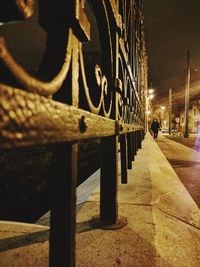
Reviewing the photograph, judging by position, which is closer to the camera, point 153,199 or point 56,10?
point 56,10

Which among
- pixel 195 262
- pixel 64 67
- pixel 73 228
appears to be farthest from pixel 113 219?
pixel 64 67

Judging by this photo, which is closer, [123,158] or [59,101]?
[59,101]

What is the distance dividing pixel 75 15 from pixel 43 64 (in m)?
0.19

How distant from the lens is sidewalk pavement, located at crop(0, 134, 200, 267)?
48.1 inches

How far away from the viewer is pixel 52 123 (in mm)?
569

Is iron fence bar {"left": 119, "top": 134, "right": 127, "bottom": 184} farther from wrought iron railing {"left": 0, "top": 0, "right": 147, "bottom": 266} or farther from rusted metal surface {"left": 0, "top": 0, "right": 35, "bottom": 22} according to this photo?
rusted metal surface {"left": 0, "top": 0, "right": 35, "bottom": 22}

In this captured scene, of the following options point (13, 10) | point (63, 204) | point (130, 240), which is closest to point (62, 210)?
point (63, 204)

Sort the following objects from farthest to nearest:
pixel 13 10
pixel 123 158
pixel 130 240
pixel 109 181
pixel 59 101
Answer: pixel 123 158 < pixel 109 181 < pixel 130 240 < pixel 59 101 < pixel 13 10

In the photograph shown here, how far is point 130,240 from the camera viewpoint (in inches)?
54.9

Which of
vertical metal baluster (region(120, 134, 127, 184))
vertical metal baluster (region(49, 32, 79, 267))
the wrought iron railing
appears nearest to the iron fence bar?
vertical metal baluster (region(120, 134, 127, 184))

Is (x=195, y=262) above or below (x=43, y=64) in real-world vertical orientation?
below

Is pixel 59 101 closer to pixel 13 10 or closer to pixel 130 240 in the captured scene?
pixel 13 10

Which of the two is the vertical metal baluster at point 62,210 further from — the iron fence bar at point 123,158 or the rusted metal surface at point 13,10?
the iron fence bar at point 123,158

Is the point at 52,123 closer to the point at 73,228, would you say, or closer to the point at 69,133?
the point at 69,133
